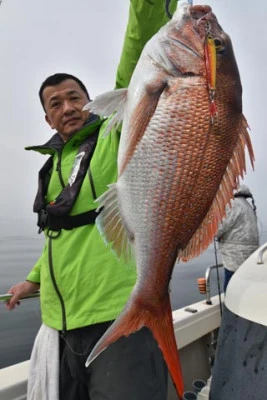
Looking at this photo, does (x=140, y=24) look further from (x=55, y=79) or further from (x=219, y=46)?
(x=55, y=79)

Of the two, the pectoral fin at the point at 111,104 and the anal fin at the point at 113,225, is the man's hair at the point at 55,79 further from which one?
the anal fin at the point at 113,225

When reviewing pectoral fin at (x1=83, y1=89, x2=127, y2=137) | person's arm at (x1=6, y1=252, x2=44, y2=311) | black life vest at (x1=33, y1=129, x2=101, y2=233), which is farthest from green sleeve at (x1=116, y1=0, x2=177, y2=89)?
person's arm at (x1=6, y1=252, x2=44, y2=311)

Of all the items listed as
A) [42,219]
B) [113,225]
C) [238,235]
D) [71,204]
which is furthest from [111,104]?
[238,235]

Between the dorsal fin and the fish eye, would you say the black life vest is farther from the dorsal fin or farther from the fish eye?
the fish eye

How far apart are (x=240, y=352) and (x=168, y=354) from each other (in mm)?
587

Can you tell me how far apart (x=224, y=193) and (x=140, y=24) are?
0.89 metres

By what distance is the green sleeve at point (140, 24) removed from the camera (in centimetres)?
169

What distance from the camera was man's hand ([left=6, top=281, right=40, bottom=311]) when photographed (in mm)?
2491

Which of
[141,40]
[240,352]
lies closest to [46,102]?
[141,40]

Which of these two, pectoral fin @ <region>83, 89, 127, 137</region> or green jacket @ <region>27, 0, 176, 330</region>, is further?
green jacket @ <region>27, 0, 176, 330</region>

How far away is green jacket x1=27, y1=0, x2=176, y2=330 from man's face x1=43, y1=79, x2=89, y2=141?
0.97 feet

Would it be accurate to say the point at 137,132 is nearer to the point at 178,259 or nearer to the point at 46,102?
the point at 178,259

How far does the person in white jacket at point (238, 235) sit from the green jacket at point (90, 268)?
11.5 ft

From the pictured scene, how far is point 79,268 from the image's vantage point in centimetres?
198
